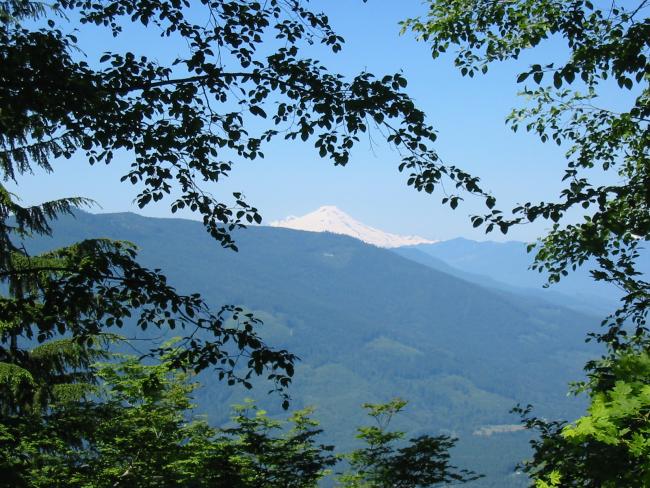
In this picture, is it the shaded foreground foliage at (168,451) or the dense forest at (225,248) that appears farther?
the shaded foreground foliage at (168,451)

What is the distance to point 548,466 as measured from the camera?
5000 millimetres

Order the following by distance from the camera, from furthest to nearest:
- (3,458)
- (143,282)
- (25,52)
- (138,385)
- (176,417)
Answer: (176,417) < (138,385) < (3,458) < (143,282) < (25,52)

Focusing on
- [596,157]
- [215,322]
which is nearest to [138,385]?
[215,322]

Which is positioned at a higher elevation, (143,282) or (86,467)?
(143,282)

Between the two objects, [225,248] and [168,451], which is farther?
[168,451]

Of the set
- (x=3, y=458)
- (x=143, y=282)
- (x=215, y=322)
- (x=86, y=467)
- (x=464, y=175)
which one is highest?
(x=464, y=175)

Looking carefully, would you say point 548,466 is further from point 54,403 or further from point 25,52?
point 54,403

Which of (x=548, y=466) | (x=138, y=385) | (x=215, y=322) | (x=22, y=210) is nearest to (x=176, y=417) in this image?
(x=138, y=385)

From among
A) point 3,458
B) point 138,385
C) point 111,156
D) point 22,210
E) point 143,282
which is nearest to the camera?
point 143,282

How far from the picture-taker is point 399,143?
4.95 m

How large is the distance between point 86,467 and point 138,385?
57.7 inches

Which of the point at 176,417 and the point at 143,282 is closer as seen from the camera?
the point at 143,282

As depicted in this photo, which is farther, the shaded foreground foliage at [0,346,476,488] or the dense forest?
the shaded foreground foliage at [0,346,476,488]

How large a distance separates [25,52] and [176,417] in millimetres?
8084
